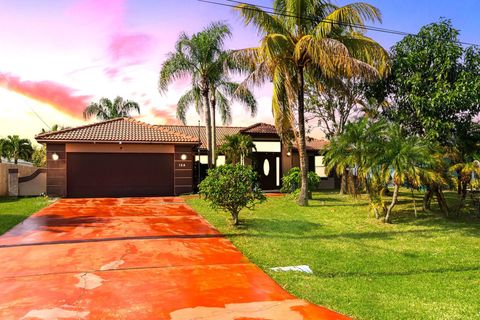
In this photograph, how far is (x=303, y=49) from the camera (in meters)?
13.7

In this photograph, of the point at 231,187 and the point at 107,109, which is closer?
the point at 231,187

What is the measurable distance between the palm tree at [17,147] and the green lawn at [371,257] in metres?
41.1

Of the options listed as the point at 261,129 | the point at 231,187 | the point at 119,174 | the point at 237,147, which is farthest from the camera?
the point at 261,129

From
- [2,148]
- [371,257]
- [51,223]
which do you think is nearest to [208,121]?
[51,223]

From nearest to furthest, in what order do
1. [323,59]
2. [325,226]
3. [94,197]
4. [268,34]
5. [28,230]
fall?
[28,230] < [325,226] < [323,59] < [268,34] < [94,197]

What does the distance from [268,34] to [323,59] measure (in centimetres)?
234

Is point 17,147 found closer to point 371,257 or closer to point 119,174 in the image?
point 119,174

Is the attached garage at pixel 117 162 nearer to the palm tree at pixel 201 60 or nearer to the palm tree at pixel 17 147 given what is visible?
the palm tree at pixel 201 60

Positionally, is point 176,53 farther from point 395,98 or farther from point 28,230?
point 28,230

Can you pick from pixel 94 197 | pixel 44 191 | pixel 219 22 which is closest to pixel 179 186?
pixel 94 197

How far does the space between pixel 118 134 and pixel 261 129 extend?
847 cm

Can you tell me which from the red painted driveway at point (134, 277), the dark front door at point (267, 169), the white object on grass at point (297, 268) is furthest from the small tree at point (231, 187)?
the dark front door at point (267, 169)

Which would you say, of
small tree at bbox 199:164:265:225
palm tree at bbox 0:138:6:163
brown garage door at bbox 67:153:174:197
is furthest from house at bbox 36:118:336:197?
palm tree at bbox 0:138:6:163

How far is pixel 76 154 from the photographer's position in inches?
780
